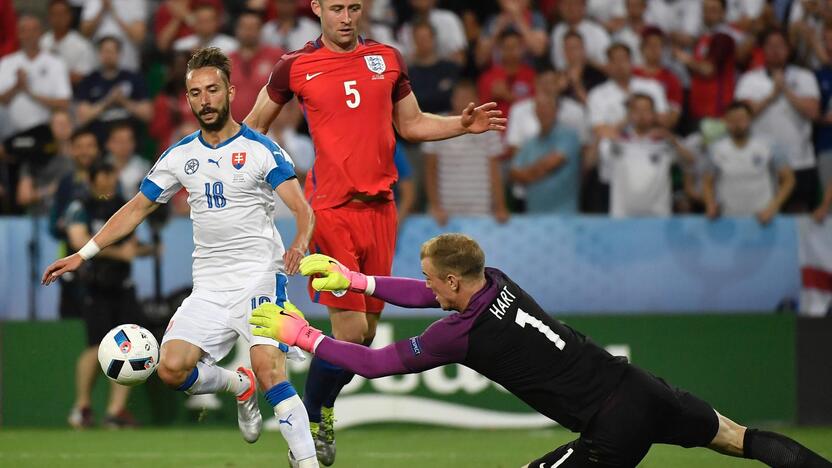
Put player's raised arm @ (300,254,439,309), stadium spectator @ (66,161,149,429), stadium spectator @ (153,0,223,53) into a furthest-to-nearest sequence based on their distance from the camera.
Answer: stadium spectator @ (153,0,223,53)
stadium spectator @ (66,161,149,429)
player's raised arm @ (300,254,439,309)

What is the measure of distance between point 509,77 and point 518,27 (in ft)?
A: 2.78

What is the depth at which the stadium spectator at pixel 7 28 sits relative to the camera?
43.4 ft

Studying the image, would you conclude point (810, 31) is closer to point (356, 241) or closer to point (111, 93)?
point (111, 93)

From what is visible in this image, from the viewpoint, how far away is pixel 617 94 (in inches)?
496

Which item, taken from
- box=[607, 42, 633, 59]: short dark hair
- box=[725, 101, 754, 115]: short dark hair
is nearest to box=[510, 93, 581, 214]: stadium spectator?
box=[607, 42, 633, 59]: short dark hair

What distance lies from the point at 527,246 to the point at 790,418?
2815 millimetres

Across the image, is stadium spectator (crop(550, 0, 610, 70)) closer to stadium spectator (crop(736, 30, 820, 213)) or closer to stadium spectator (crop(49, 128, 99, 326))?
stadium spectator (crop(736, 30, 820, 213))

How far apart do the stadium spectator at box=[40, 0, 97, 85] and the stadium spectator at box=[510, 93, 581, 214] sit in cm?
476

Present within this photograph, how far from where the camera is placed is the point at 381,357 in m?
5.90

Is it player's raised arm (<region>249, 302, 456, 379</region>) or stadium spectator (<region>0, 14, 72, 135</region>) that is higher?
stadium spectator (<region>0, 14, 72, 135</region>)

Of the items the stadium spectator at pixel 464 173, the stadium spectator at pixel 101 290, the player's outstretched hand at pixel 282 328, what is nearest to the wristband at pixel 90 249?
the player's outstretched hand at pixel 282 328

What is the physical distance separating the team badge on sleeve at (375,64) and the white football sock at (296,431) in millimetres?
2156

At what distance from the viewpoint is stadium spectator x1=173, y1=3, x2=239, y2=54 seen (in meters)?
12.8

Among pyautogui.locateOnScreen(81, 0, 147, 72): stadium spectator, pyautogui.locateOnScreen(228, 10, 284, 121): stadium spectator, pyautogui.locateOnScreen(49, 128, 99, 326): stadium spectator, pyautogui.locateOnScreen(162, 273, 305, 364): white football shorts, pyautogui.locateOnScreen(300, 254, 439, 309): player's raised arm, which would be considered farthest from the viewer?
pyautogui.locateOnScreen(81, 0, 147, 72): stadium spectator
